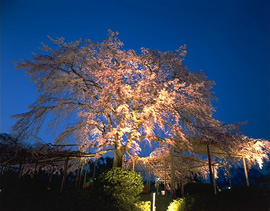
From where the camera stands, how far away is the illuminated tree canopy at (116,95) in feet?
33.7

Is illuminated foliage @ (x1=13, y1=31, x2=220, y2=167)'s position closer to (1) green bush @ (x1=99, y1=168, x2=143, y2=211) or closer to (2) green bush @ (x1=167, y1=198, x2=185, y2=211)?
(1) green bush @ (x1=99, y1=168, x2=143, y2=211)

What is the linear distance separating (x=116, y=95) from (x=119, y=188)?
4.76 metres

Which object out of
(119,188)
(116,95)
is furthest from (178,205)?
(116,95)

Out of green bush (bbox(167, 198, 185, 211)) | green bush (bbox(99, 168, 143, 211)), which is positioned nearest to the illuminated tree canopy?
green bush (bbox(99, 168, 143, 211))

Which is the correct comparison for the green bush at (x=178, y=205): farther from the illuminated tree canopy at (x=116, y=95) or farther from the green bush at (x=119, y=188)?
the illuminated tree canopy at (x=116, y=95)

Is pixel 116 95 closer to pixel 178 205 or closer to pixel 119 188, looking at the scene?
pixel 119 188

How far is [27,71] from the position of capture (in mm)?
10375

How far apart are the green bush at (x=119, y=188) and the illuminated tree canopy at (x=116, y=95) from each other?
1.56 m

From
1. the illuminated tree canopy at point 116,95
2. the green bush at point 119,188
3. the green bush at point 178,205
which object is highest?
the illuminated tree canopy at point 116,95

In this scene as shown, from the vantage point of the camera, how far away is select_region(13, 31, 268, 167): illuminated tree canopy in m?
10.3

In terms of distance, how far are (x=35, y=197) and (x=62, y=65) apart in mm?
Result: 6742

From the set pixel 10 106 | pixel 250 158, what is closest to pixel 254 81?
pixel 250 158

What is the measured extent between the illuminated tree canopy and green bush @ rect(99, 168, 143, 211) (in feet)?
5.10

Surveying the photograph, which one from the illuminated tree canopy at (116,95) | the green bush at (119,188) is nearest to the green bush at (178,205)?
the green bush at (119,188)
